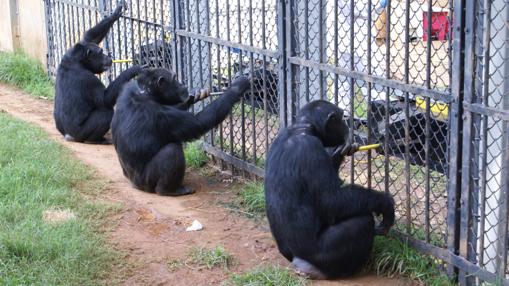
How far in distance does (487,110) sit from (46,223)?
10.8 ft

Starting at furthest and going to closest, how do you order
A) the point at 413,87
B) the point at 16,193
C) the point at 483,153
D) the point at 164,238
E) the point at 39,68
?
the point at 39,68, the point at 16,193, the point at 164,238, the point at 413,87, the point at 483,153

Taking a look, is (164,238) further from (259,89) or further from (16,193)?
(259,89)

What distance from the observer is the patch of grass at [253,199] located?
6668 mm

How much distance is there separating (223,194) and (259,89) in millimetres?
994

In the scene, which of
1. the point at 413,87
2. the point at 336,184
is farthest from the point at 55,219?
the point at 413,87

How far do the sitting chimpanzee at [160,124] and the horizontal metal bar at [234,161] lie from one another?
50cm

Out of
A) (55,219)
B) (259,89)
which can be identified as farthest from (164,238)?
(259,89)

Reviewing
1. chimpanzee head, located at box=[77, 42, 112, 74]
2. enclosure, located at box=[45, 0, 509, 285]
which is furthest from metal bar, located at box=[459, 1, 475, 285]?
chimpanzee head, located at box=[77, 42, 112, 74]

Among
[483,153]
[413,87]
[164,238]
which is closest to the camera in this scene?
[483,153]

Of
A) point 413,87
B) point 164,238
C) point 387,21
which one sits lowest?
point 164,238

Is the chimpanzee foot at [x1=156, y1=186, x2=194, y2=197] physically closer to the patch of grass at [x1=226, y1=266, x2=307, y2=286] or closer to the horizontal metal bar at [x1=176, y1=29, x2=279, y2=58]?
the horizontal metal bar at [x1=176, y1=29, x2=279, y2=58]

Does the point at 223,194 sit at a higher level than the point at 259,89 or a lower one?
lower

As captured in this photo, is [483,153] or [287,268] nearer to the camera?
[483,153]

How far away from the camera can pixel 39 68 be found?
12.3 meters
